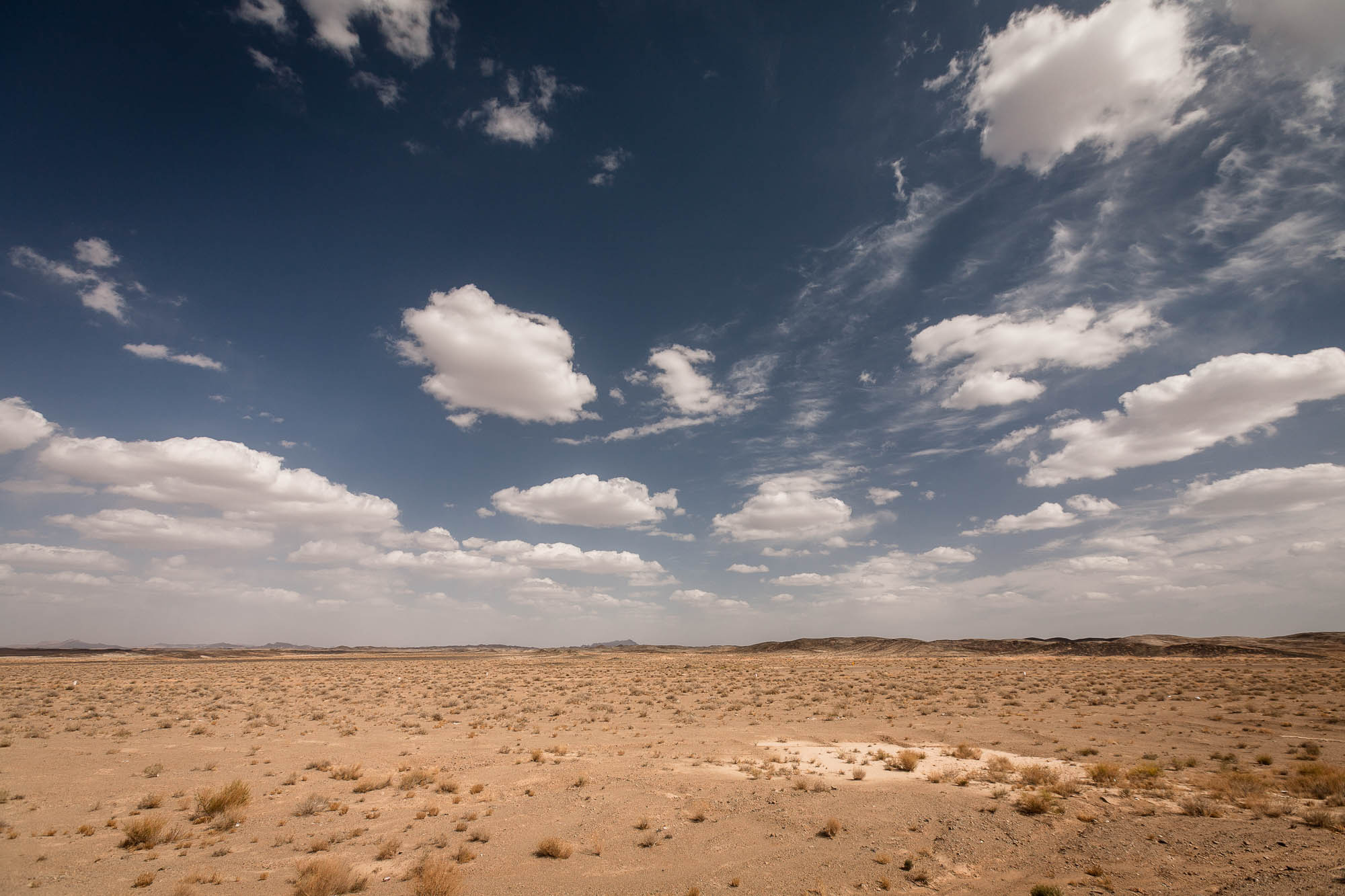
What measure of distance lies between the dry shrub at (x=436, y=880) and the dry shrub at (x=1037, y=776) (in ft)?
41.1

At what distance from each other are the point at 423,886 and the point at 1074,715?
26618mm

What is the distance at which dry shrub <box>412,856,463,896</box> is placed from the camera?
8633 millimetres

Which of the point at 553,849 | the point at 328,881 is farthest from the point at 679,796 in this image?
the point at 328,881

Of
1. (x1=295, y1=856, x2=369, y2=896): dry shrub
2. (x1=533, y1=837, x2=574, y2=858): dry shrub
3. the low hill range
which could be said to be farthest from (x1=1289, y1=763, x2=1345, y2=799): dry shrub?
the low hill range

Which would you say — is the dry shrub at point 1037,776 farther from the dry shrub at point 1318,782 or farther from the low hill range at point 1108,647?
the low hill range at point 1108,647

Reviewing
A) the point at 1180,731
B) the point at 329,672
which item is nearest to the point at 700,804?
the point at 1180,731

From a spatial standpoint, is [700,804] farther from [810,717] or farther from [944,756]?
[810,717]

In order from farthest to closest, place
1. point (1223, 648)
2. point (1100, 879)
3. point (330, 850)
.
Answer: point (1223, 648) → point (330, 850) → point (1100, 879)

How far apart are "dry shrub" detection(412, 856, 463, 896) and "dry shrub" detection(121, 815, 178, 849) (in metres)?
5.30

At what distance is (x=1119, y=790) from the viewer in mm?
12430

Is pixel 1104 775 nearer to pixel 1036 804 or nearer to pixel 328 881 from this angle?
pixel 1036 804

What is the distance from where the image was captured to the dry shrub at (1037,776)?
13188 millimetres

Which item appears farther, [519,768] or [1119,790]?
[519,768]

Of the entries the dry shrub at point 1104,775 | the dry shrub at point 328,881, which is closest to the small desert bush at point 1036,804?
the dry shrub at point 1104,775
